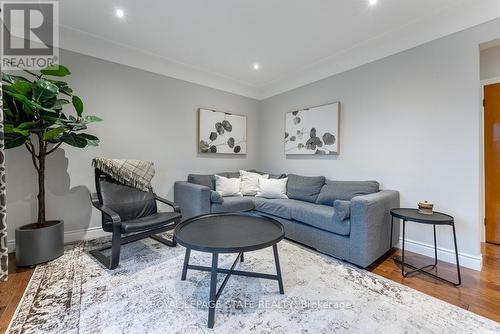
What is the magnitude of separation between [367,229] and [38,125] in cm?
330

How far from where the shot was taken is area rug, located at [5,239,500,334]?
140 centimetres

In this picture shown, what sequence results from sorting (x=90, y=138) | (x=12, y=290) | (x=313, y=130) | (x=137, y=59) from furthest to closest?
(x=313, y=130) < (x=137, y=59) < (x=90, y=138) < (x=12, y=290)

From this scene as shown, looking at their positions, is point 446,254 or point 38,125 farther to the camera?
point 446,254

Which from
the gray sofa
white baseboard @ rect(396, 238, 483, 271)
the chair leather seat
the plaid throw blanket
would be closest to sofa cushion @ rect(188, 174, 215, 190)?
the gray sofa

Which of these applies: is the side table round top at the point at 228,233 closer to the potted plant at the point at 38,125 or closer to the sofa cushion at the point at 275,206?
the sofa cushion at the point at 275,206

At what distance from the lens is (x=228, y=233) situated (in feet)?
5.81

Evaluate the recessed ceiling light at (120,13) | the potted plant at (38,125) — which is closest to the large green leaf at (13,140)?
the potted plant at (38,125)

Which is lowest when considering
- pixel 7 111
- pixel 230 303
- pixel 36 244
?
pixel 230 303

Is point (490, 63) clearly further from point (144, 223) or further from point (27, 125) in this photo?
point (27, 125)

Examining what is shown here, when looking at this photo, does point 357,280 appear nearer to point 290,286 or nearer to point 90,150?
point 290,286

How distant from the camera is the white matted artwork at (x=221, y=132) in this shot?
Result: 3816 mm

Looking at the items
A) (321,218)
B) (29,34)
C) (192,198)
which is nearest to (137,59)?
(29,34)

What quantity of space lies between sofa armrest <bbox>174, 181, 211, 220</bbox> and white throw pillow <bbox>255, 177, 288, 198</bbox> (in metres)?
0.91

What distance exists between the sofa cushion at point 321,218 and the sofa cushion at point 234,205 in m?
0.72
